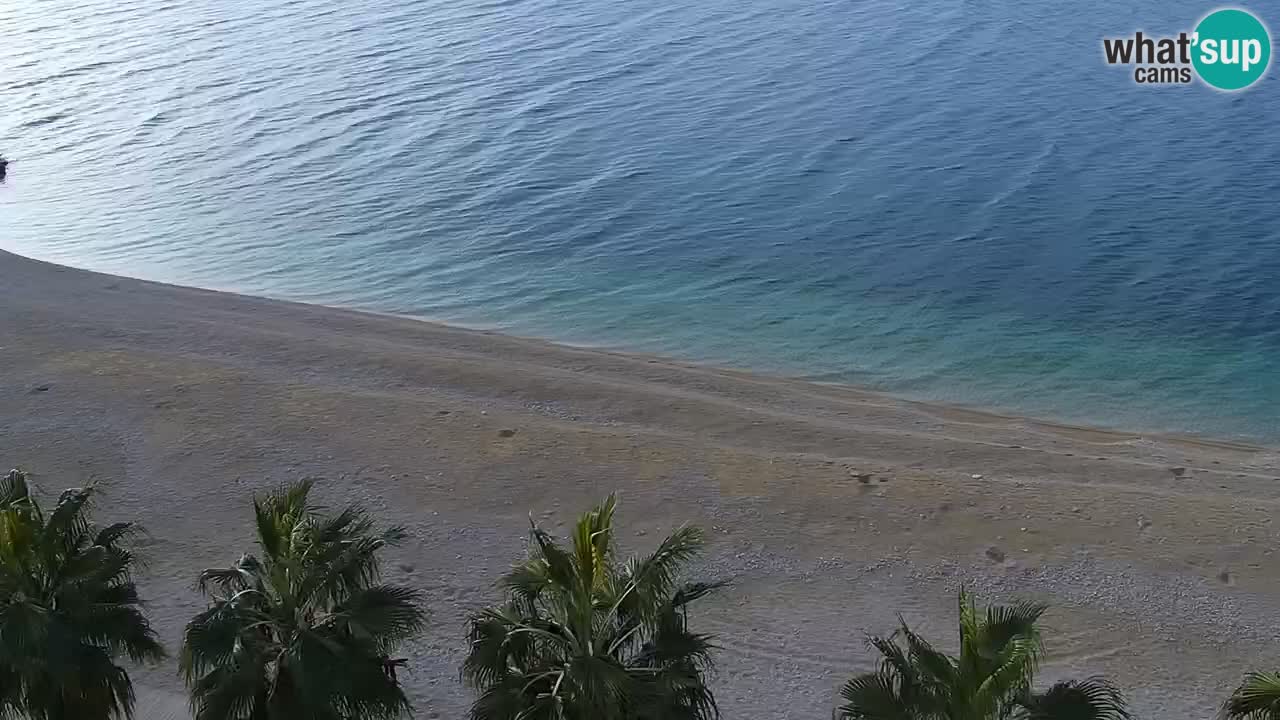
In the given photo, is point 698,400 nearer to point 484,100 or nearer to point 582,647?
point 582,647

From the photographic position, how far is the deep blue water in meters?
30.7

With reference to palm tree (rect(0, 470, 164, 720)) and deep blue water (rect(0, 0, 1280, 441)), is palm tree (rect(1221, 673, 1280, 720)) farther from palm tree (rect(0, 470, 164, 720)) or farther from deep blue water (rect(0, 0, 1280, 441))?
deep blue water (rect(0, 0, 1280, 441))

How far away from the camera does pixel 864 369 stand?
95.9 ft

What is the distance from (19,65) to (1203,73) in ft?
163

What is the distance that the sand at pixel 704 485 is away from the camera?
17.5 metres

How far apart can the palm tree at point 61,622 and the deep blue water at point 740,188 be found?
747 inches

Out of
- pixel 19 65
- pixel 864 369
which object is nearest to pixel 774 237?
pixel 864 369

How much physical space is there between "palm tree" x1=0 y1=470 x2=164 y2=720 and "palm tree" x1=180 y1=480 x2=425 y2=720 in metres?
0.87

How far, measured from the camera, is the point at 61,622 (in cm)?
1194

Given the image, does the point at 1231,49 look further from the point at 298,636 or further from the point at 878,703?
the point at 298,636

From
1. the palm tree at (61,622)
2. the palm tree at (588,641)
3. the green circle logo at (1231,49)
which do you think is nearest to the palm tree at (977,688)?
the palm tree at (588,641)

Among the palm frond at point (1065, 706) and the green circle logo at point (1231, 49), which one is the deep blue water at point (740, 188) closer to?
the green circle logo at point (1231, 49)

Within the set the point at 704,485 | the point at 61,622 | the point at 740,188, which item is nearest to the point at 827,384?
the point at 704,485

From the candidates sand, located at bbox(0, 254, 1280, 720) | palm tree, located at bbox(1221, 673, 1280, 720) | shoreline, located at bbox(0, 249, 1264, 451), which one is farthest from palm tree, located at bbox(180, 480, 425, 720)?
shoreline, located at bbox(0, 249, 1264, 451)
